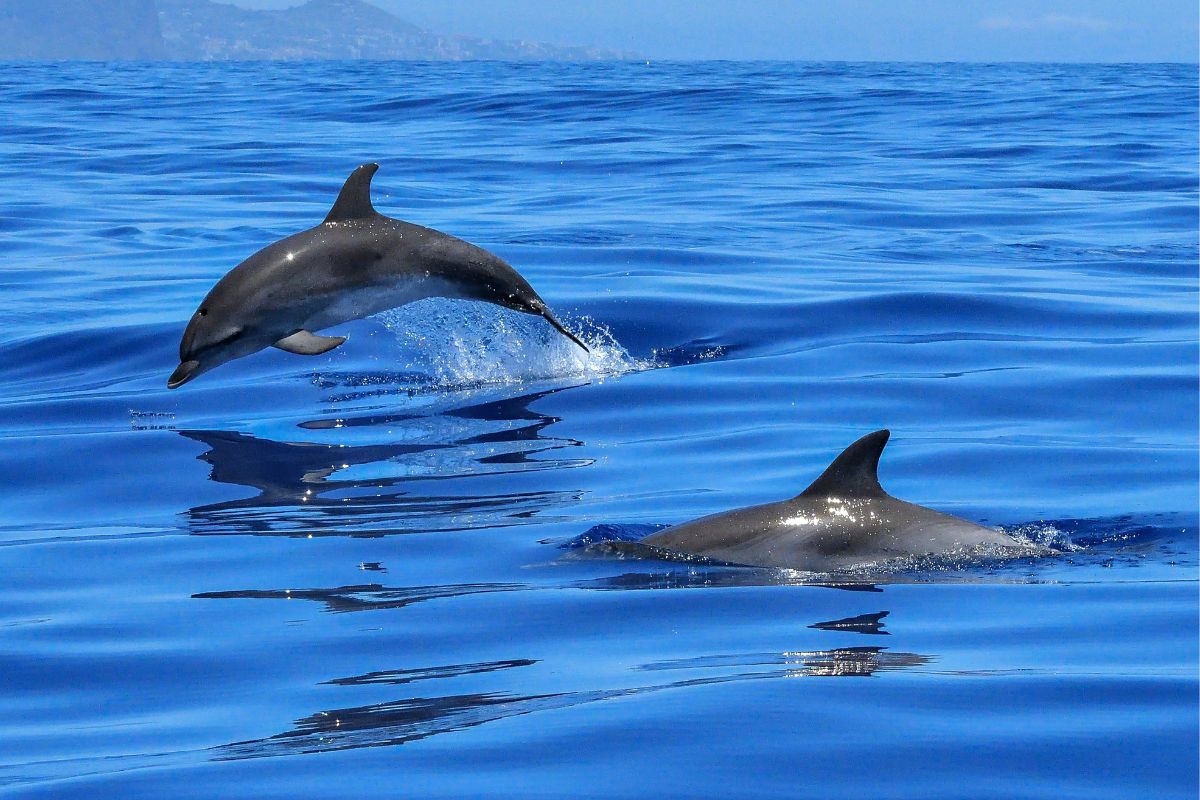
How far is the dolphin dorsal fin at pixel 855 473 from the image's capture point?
21.0 feet

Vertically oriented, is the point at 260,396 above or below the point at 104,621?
above

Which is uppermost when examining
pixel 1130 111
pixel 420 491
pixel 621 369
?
pixel 1130 111

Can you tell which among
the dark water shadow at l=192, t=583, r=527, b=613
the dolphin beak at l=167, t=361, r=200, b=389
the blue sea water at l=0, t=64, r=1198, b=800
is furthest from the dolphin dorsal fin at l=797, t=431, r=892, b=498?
the dolphin beak at l=167, t=361, r=200, b=389

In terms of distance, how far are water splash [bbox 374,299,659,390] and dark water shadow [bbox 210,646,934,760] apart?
237 inches

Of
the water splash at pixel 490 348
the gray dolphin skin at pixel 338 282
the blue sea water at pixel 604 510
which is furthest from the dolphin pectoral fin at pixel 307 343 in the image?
the water splash at pixel 490 348

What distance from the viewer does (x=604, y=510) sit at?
305 inches

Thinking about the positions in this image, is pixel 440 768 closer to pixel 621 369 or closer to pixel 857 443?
pixel 857 443

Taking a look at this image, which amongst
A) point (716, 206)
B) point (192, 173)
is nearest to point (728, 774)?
point (716, 206)

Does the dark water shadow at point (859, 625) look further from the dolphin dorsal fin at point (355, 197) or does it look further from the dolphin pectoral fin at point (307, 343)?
the dolphin pectoral fin at point (307, 343)

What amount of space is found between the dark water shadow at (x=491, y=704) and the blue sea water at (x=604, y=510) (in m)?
0.02

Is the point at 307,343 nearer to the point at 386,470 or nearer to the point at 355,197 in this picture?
the point at 355,197

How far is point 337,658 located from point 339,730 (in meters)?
0.78

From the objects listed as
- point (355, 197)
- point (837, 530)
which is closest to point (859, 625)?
point (837, 530)

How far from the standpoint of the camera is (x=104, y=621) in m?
6.05
